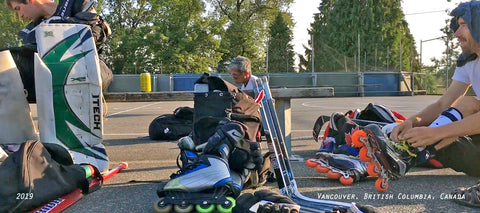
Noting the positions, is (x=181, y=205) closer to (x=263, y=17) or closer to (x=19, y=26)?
(x=19, y=26)

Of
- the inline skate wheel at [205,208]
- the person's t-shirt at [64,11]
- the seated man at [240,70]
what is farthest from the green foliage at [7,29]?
the inline skate wheel at [205,208]

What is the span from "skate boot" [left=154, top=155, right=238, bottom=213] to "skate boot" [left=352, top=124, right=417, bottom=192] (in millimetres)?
871

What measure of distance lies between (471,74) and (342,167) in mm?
1123

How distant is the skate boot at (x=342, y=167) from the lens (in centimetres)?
307

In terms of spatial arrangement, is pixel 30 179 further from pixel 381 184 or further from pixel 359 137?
pixel 381 184

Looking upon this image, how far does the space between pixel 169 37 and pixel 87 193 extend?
97.3ft

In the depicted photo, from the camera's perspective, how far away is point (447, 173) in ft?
11.1

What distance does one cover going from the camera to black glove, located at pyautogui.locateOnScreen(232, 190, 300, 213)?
1.91 m

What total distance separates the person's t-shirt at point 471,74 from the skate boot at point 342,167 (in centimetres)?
93

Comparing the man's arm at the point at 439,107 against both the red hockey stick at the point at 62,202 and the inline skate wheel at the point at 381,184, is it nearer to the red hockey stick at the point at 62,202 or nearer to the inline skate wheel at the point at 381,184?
the inline skate wheel at the point at 381,184

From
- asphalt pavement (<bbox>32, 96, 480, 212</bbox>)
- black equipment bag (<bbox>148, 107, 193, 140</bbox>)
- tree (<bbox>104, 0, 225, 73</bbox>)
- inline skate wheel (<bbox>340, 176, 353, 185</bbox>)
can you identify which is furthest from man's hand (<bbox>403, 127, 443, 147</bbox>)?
tree (<bbox>104, 0, 225, 73</bbox>)

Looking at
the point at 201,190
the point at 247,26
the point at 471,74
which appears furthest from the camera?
the point at 247,26

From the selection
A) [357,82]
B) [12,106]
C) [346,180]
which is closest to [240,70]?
[346,180]

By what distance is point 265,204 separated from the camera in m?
1.96
